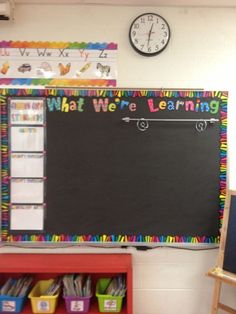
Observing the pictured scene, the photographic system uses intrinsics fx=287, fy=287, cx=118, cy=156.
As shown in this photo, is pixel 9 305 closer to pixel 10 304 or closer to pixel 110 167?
pixel 10 304

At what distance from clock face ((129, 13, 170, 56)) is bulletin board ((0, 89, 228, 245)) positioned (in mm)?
315

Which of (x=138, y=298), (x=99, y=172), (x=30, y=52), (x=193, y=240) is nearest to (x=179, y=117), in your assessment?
(x=99, y=172)

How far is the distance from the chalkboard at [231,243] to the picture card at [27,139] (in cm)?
137

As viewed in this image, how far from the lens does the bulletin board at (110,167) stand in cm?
206

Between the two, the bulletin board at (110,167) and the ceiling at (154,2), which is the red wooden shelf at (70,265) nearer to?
the bulletin board at (110,167)

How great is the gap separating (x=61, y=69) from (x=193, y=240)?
1565 mm

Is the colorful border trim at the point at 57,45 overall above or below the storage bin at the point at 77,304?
above

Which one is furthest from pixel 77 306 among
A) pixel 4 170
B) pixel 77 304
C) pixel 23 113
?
pixel 23 113

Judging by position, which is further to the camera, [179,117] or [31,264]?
[179,117]

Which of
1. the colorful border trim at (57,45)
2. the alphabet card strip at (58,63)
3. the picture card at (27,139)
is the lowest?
the picture card at (27,139)

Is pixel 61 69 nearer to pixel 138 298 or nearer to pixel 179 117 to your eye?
pixel 179 117

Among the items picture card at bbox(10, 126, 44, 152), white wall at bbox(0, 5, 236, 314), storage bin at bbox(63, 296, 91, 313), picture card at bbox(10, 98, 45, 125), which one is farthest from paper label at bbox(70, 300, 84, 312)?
picture card at bbox(10, 98, 45, 125)

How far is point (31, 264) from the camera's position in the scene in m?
1.92

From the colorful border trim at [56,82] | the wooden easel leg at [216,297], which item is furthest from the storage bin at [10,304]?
the colorful border trim at [56,82]
